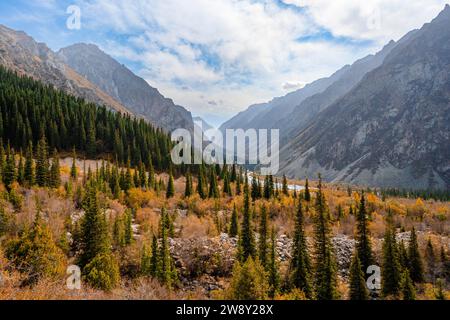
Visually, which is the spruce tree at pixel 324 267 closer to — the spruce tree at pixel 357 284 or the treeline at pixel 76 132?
the spruce tree at pixel 357 284

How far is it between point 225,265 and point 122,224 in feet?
38.1

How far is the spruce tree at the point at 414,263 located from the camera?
3108cm

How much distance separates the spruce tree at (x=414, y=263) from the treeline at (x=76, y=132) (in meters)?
68.9

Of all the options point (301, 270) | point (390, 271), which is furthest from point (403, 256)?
point (301, 270)

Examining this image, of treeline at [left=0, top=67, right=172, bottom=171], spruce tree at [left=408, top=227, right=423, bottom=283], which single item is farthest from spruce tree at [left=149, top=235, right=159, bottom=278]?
treeline at [left=0, top=67, right=172, bottom=171]

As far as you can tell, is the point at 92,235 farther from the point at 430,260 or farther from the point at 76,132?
the point at 76,132

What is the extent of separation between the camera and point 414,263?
3184 centimetres

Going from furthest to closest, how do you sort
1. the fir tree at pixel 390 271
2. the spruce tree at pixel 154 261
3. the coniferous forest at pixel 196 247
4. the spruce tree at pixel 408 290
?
the fir tree at pixel 390 271, the spruce tree at pixel 154 261, the spruce tree at pixel 408 290, the coniferous forest at pixel 196 247

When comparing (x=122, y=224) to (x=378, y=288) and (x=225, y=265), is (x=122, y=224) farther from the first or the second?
(x=378, y=288)

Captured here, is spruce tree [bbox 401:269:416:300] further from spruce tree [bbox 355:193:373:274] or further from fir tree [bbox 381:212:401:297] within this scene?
spruce tree [bbox 355:193:373:274]

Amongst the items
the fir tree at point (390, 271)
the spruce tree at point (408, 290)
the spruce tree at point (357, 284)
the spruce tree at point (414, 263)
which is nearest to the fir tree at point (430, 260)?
the spruce tree at point (414, 263)

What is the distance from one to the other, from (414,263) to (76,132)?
9126cm

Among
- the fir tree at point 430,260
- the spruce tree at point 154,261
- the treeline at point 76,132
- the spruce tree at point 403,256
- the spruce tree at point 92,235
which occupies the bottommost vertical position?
the fir tree at point 430,260
